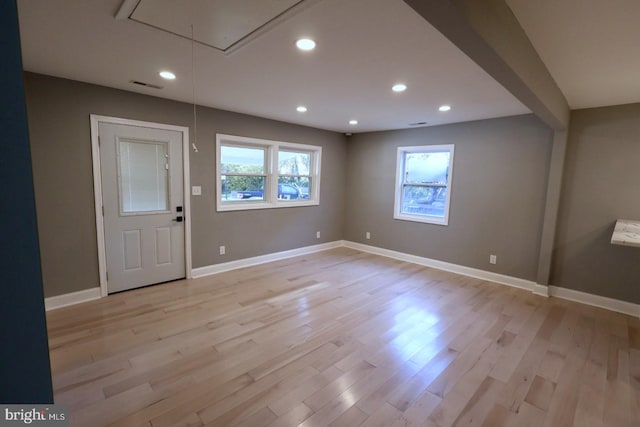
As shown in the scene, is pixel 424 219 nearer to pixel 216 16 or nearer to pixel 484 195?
pixel 484 195

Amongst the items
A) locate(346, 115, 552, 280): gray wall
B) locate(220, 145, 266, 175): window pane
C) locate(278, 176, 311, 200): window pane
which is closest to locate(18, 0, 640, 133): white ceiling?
locate(346, 115, 552, 280): gray wall

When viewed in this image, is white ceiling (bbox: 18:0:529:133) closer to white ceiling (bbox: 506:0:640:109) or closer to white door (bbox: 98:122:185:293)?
white ceiling (bbox: 506:0:640:109)

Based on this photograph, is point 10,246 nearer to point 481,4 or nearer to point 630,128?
point 481,4

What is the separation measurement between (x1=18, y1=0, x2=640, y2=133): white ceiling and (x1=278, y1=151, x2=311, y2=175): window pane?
1.41 meters

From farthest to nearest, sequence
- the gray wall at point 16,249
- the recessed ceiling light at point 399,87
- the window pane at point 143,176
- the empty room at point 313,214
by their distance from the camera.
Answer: the window pane at point 143,176, the recessed ceiling light at point 399,87, the empty room at point 313,214, the gray wall at point 16,249

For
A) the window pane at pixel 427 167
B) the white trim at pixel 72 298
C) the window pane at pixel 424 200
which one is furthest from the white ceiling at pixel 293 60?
the white trim at pixel 72 298

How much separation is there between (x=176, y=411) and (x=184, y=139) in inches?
128

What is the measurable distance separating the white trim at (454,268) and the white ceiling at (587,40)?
2.59 meters

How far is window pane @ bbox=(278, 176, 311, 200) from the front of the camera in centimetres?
539

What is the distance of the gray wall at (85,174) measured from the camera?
3.05m

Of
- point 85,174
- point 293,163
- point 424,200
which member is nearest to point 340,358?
point 85,174

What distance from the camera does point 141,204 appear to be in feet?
12.4

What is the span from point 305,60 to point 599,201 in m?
A: 3.93

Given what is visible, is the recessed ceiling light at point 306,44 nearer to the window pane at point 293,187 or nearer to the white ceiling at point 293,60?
the white ceiling at point 293,60
